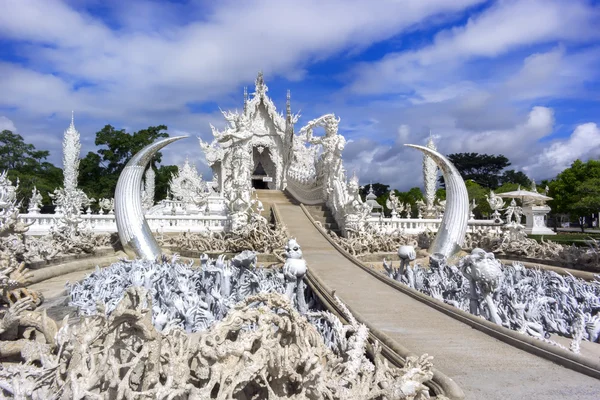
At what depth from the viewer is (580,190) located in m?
20.0

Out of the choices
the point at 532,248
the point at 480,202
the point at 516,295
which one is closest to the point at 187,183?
the point at 532,248

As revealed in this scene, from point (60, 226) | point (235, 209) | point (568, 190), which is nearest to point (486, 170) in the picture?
point (568, 190)

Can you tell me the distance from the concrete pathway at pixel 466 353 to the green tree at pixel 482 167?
49429mm

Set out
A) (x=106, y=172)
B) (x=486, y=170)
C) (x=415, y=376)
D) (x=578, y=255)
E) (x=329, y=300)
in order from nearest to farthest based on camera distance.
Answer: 1. (x=415, y=376)
2. (x=329, y=300)
3. (x=578, y=255)
4. (x=106, y=172)
5. (x=486, y=170)

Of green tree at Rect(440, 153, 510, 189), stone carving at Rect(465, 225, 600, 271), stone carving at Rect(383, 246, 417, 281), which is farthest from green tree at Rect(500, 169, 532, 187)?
stone carving at Rect(383, 246, 417, 281)

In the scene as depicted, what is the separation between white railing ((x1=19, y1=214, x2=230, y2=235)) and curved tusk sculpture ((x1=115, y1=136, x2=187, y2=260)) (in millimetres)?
3370

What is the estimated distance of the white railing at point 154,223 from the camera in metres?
12.6

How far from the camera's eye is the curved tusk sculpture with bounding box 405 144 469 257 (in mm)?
9406

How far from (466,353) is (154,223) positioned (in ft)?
36.3

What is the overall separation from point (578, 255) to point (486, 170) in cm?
4715

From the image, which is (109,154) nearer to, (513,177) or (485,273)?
(485,273)

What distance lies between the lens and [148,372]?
2.27 meters

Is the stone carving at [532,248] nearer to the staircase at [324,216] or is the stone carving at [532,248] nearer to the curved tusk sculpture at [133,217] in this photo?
the staircase at [324,216]

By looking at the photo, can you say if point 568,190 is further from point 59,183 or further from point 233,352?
point 59,183
